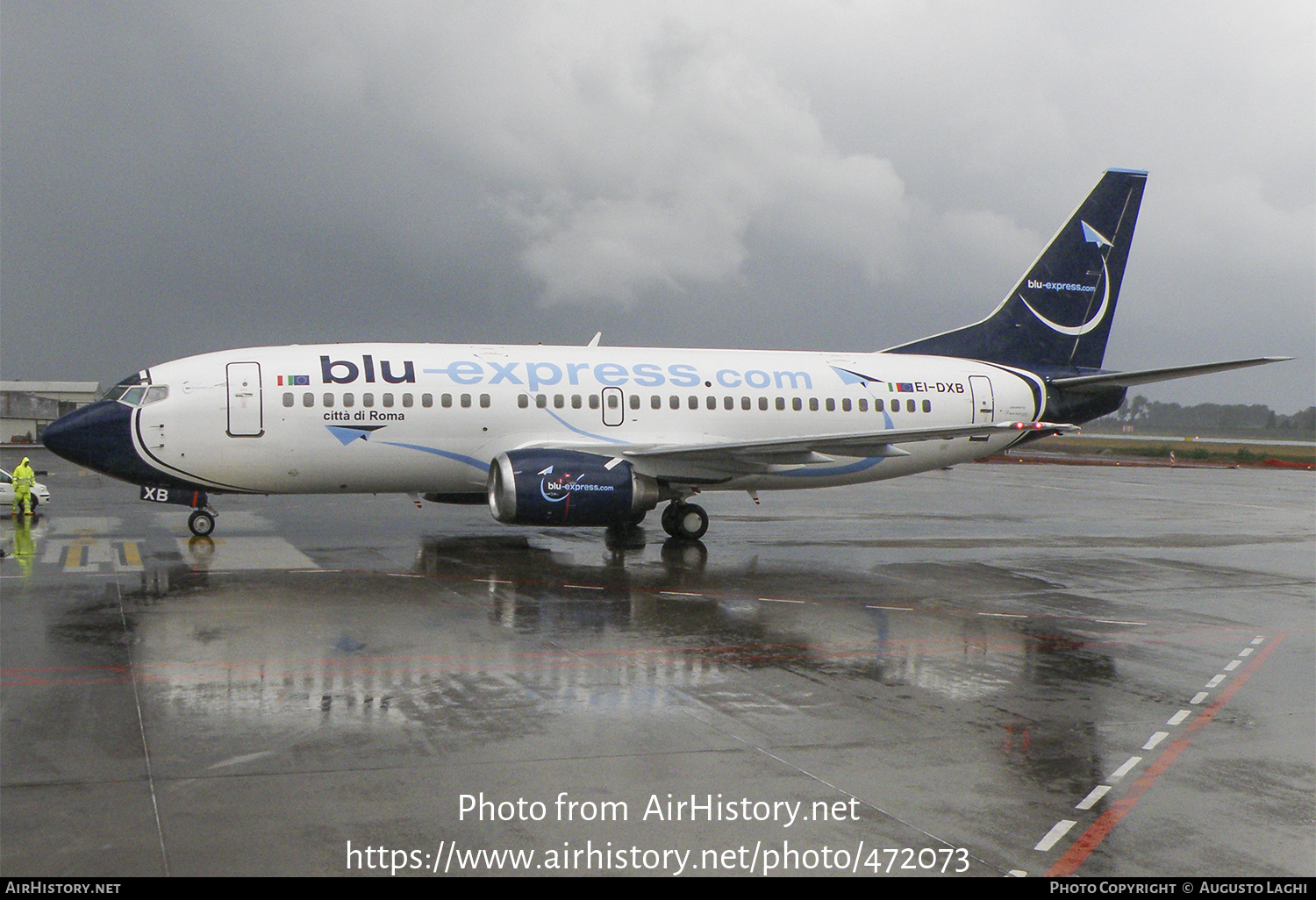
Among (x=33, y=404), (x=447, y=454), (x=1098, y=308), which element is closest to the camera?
(x=447, y=454)

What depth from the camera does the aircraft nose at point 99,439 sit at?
20.3 meters

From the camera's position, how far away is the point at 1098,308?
28.1m

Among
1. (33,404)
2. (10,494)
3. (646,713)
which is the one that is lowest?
(646,713)

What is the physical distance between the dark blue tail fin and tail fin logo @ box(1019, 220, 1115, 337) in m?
0.02

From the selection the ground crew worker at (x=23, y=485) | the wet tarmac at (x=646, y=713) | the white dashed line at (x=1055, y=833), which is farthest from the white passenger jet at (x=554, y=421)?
the white dashed line at (x=1055, y=833)

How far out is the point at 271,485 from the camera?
21.2 meters

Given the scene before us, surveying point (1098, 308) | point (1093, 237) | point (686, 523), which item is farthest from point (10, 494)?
point (1093, 237)

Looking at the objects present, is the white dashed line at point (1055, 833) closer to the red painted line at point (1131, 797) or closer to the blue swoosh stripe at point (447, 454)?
the red painted line at point (1131, 797)

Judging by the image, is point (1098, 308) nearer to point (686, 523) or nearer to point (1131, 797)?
point (686, 523)

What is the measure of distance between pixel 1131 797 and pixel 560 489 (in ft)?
43.6

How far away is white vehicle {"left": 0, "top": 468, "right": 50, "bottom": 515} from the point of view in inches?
1117

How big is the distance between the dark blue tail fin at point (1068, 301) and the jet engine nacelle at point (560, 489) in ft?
35.8

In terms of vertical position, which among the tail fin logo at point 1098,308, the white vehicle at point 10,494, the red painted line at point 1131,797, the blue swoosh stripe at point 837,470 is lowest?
the red painted line at point 1131,797

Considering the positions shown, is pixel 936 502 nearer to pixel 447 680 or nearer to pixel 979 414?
pixel 979 414
